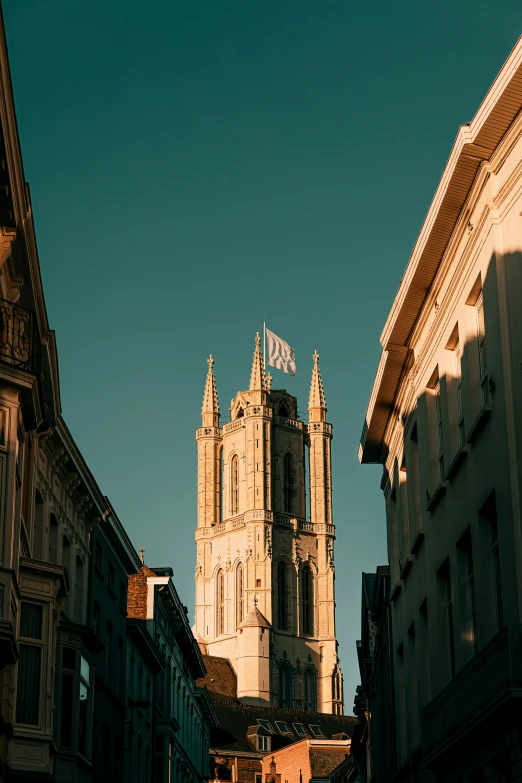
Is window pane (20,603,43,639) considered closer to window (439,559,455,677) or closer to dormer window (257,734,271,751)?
window (439,559,455,677)

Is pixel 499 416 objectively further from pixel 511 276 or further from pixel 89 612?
pixel 89 612

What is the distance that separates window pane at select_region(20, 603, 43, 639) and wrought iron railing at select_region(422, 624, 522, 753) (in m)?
6.67

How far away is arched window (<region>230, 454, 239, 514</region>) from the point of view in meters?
139

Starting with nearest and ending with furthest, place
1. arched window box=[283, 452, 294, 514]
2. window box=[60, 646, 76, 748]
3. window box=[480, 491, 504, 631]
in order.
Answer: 1. window box=[480, 491, 504, 631]
2. window box=[60, 646, 76, 748]
3. arched window box=[283, 452, 294, 514]

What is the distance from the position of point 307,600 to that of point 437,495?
117194 mm

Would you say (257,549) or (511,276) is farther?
(257,549)

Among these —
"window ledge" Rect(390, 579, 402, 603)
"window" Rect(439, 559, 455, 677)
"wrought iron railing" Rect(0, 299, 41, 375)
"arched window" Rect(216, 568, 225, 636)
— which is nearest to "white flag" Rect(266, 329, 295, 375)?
"arched window" Rect(216, 568, 225, 636)

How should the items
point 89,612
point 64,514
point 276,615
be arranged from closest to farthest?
point 64,514, point 89,612, point 276,615

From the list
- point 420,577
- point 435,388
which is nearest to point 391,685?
point 420,577

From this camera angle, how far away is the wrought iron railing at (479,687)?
13.6 m

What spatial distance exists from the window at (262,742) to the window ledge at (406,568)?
9210 centimetres

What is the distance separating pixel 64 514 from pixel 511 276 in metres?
14.3

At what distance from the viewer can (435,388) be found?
74.0ft

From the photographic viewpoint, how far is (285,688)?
13100 centimetres
